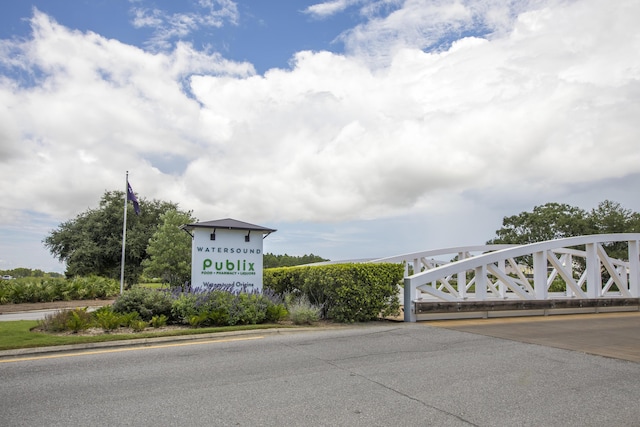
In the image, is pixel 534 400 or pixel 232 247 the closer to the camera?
pixel 534 400

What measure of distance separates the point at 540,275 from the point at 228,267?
10.8 meters

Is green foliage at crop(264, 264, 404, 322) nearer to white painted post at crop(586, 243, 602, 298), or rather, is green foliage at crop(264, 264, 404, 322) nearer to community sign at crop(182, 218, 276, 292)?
community sign at crop(182, 218, 276, 292)

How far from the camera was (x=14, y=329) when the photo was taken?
9.65 m

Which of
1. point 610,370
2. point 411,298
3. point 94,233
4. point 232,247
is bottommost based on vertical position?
point 610,370

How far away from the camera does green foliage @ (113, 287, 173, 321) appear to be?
11039 mm

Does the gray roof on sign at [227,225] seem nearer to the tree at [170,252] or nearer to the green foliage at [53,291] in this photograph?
the green foliage at [53,291]

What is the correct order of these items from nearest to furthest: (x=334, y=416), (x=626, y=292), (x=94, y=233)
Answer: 1. (x=334, y=416)
2. (x=626, y=292)
3. (x=94, y=233)

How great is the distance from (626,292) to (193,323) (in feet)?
55.3

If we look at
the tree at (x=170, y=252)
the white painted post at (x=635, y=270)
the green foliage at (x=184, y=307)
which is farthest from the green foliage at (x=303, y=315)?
the tree at (x=170, y=252)

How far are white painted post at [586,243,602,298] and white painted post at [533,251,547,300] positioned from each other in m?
2.85

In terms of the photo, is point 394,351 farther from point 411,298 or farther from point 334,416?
point 411,298

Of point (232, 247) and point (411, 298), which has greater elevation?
point (232, 247)

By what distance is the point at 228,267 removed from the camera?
13.1 metres

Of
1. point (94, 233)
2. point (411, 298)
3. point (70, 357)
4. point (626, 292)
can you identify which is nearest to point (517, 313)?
point (411, 298)
